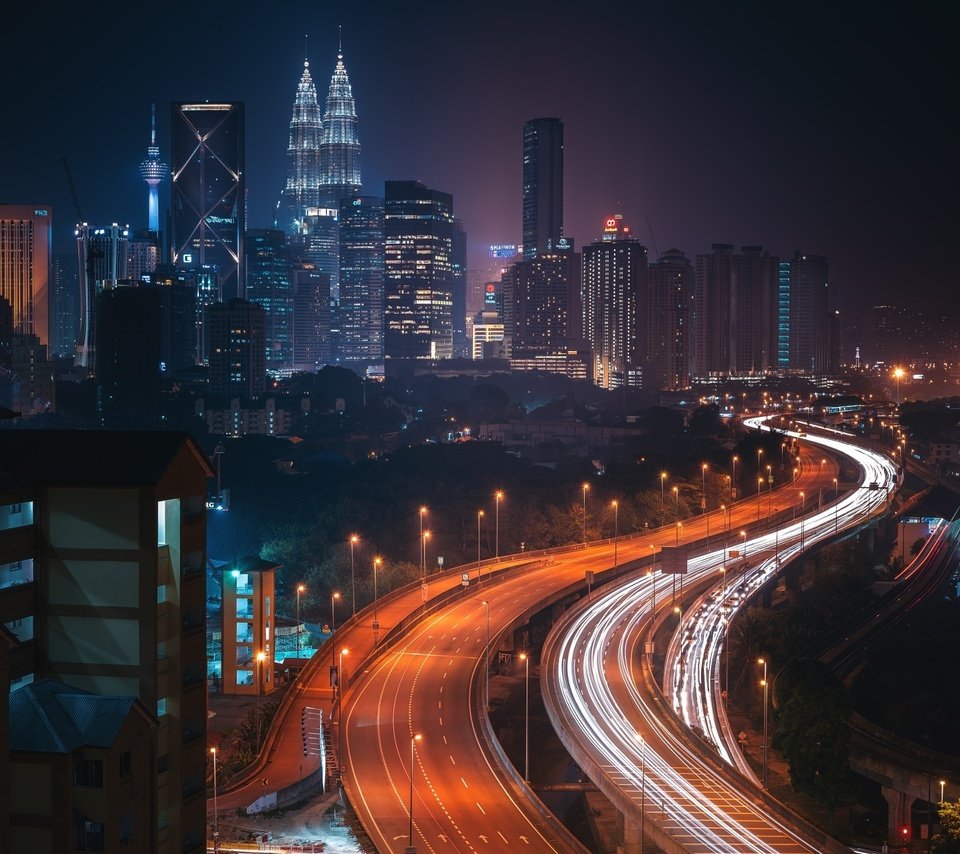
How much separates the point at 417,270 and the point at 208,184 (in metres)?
28.7

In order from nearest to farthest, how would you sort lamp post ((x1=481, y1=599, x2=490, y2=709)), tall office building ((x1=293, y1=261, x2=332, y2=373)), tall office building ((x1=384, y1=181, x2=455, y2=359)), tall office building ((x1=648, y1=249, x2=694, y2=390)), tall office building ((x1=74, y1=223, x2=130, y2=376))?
lamp post ((x1=481, y1=599, x2=490, y2=709)), tall office building ((x1=74, y1=223, x2=130, y2=376)), tall office building ((x1=648, y1=249, x2=694, y2=390)), tall office building ((x1=384, y1=181, x2=455, y2=359)), tall office building ((x1=293, y1=261, x2=332, y2=373))

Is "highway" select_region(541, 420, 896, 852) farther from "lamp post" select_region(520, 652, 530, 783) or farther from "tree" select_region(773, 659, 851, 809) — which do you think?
"tree" select_region(773, 659, 851, 809)

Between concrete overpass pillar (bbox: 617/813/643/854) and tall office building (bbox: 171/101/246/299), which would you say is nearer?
concrete overpass pillar (bbox: 617/813/643/854)

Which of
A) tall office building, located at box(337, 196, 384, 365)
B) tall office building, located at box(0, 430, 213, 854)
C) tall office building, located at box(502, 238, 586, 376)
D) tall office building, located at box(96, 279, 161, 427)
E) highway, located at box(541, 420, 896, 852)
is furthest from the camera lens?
tall office building, located at box(337, 196, 384, 365)

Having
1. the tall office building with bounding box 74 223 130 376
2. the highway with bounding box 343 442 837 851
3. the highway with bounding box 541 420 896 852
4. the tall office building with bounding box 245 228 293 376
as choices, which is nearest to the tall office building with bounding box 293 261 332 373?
the tall office building with bounding box 245 228 293 376

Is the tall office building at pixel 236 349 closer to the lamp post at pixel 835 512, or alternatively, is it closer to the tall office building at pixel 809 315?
the lamp post at pixel 835 512

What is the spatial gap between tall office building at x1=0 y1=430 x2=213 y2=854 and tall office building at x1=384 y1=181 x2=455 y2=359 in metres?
142

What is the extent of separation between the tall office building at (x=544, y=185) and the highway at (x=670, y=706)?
143595mm

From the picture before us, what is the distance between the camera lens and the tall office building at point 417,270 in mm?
152625

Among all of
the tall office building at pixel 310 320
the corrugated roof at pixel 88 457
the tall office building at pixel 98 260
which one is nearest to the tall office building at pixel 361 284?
the tall office building at pixel 310 320

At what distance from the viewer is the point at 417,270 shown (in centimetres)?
15600

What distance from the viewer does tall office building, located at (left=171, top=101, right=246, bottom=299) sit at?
520 feet

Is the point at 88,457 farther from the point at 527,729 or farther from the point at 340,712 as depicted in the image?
the point at 527,729

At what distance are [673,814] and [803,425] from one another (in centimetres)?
6604
